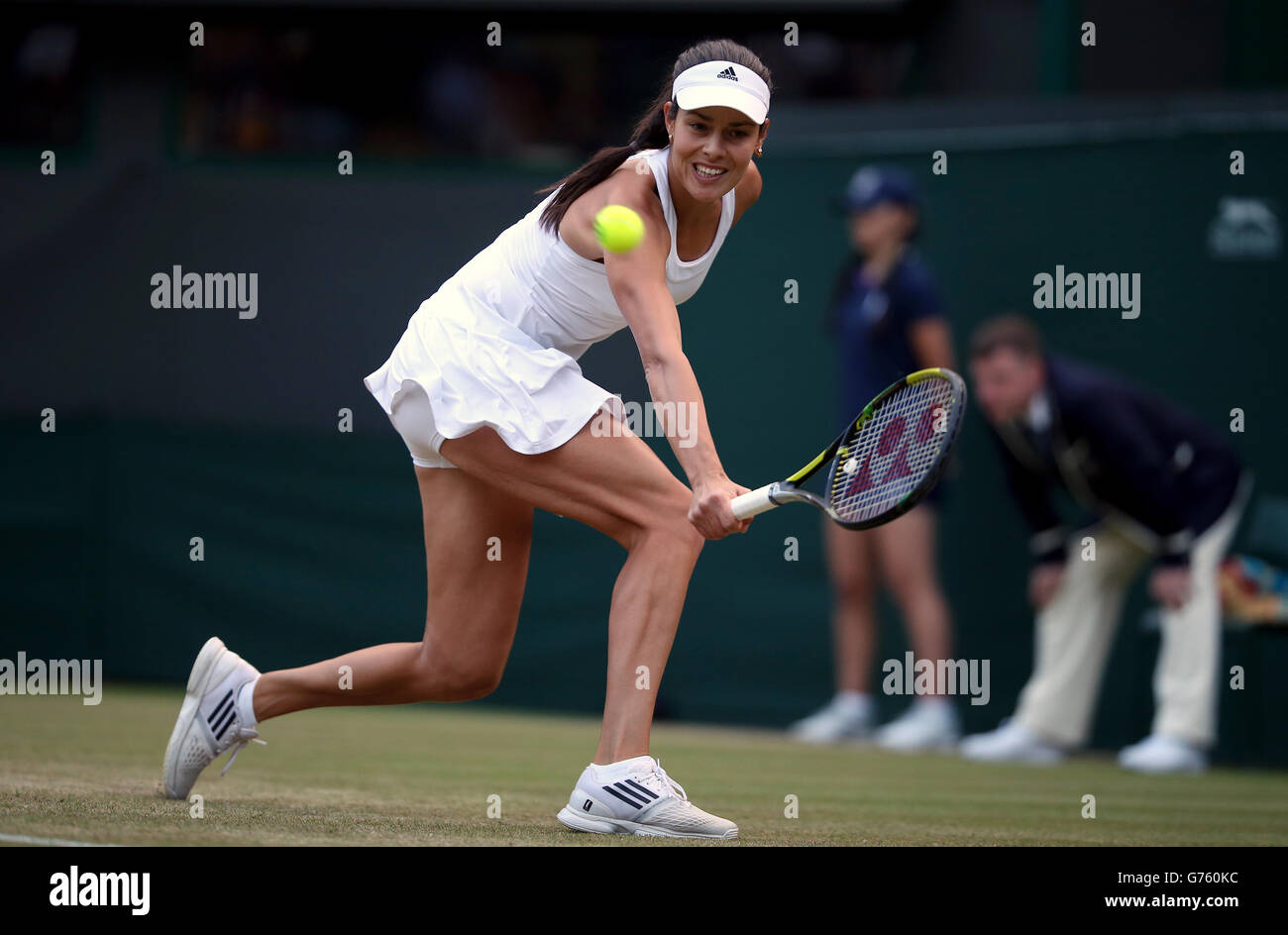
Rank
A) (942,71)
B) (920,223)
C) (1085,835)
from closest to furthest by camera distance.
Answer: (1085,835) < (920,223) < (942,71)

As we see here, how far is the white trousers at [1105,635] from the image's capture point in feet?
21.0

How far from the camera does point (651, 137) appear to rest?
12.6 ft

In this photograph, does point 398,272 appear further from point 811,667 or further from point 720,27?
point 811,667

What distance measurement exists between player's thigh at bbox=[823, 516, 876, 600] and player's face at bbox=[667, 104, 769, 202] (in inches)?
156

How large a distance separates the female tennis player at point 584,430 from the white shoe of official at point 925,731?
3.47 m

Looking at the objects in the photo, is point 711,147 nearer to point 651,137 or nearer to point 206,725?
point 651,137

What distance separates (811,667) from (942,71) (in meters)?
3.93

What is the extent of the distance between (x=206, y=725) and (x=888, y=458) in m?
1.71

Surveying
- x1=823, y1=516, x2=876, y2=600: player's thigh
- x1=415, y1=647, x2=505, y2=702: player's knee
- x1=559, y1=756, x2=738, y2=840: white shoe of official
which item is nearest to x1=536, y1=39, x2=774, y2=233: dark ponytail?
x1=415, y1=647, x2=505, y2=702: player's knee
